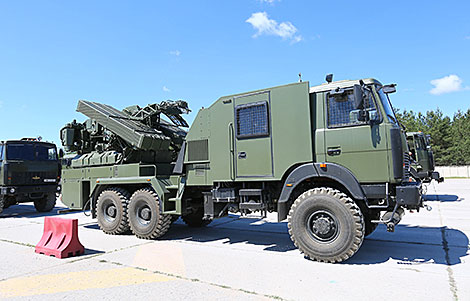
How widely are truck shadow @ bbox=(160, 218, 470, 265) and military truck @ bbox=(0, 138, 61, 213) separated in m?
6.98

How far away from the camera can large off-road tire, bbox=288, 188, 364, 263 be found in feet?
16.3

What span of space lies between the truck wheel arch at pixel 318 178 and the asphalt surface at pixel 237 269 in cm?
104

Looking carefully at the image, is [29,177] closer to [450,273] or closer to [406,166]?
[406,166]

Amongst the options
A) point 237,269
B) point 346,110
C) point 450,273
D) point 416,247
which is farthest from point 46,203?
point 450,273

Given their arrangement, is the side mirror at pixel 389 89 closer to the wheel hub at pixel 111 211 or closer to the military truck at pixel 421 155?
the wheel hub at pixel 111 211

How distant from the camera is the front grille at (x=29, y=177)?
12.1 metres

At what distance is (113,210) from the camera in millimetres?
8133

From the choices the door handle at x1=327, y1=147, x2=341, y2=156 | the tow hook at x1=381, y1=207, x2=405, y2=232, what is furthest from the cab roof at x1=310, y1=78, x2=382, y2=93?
the tow hook at x1=381, y1=207, x2=405, y2=232

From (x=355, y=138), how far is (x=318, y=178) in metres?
0.97

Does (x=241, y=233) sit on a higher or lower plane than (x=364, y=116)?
lower

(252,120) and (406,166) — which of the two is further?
(252,120)

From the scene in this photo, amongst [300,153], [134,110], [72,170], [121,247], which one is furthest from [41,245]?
Answer: [300,153]

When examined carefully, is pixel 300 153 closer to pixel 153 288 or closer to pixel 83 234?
pixel 153 288

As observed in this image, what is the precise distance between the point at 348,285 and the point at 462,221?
6580 millimetres
